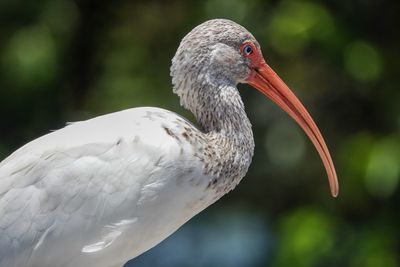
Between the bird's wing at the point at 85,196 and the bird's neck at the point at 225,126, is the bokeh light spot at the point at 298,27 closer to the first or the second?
the bird's neck at the point at 225,126

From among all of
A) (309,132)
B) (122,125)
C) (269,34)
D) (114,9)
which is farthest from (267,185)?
(122,125)

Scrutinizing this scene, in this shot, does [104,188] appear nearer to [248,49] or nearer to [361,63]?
[248,49]

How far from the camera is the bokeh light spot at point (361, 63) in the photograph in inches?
398

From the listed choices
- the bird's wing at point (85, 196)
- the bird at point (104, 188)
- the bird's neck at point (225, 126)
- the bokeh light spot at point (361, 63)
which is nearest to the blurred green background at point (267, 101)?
the bokeh light spot at point (361, 63)

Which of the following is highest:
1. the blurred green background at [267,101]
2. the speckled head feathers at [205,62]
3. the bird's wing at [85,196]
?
the speckled head feathers at [205,62]

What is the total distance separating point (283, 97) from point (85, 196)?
3.95 ft

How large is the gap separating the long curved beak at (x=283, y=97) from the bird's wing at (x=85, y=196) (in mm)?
740

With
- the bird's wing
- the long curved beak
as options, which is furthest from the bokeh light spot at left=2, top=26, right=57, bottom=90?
the bird's wing

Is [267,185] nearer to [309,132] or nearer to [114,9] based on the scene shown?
[114,9]

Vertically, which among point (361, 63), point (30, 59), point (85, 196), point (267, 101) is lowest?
point (267, 101)

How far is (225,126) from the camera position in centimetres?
608

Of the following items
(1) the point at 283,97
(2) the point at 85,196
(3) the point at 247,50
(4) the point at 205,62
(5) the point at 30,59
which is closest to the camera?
(2) the point at 85,196

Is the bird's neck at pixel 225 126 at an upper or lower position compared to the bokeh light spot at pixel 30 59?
upper

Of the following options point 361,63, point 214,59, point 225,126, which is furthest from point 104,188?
point 361,63
